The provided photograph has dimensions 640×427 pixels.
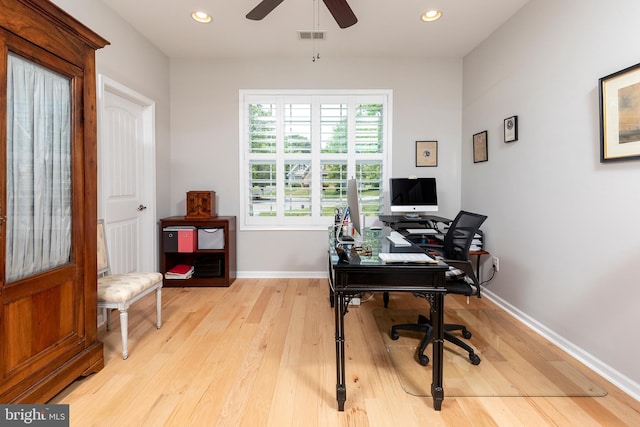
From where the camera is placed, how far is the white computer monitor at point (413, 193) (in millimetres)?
3803

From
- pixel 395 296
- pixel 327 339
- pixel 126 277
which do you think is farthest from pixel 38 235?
pixel 395 296

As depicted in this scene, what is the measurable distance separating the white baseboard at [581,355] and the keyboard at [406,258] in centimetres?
142

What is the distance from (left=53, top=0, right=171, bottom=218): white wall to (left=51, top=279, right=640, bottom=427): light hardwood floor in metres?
1.96

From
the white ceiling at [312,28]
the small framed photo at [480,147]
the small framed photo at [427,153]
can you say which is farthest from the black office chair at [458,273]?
the white ceiling at [312,28]

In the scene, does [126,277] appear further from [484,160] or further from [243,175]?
[484,160]

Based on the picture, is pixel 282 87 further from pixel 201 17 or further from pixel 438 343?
pixel 438 343

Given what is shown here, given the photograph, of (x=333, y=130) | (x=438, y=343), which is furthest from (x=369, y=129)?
(x=438, y=343)

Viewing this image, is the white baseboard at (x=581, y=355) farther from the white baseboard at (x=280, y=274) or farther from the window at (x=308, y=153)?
the white baseboard at (x=280, y=274)

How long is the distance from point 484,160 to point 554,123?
1029 mm

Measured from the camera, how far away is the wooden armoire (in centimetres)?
152

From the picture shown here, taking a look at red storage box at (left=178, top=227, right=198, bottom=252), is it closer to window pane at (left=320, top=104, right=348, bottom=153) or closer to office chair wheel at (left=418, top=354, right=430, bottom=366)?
window pane at (left=320, top=104, right=348, bottom=153)

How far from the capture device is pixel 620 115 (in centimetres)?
195

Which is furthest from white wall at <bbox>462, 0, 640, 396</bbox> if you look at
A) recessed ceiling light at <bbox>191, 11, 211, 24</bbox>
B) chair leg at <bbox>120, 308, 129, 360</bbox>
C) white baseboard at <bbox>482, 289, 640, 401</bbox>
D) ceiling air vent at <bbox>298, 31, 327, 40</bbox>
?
chair leg at <bbox>120, 308, 129, 360</bbox>

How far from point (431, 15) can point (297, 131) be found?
193 cm
